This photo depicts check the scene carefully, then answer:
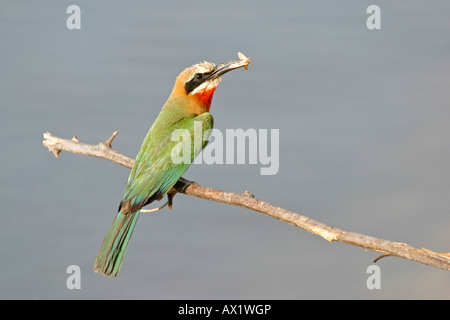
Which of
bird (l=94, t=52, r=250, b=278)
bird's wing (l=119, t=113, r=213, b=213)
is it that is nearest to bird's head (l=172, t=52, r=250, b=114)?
bird (l=94, t=52, r=250, b=278)

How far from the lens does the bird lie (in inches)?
190

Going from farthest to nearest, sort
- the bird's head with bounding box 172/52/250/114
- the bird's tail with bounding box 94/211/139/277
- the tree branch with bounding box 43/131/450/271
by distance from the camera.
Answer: the bird's head with bounding box 172/52/250/114 → the bird's tail with bounding box 94/211/139/277 → the tree branch with bounding box 43/131/450/271

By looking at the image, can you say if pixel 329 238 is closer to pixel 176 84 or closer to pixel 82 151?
pixel 176 84

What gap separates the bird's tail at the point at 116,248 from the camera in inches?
190

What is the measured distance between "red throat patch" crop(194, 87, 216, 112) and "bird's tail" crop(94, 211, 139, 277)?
1.35 meters

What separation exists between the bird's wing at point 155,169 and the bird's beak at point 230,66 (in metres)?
0.61

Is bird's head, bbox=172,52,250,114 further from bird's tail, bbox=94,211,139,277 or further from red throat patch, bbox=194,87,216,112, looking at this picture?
bird's tail, bbox=94,211,139,277

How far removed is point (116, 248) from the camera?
4.82m

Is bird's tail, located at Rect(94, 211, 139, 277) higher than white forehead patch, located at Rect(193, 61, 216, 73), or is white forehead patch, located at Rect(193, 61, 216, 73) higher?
white forehead patch, located at Rect(193, 61, 216, 73)

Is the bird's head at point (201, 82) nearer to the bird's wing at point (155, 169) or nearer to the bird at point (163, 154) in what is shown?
the bird at point (163, 154)

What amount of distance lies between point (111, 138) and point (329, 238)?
2425 millimetres

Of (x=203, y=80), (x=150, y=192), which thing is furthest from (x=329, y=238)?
(x=203, y=80)

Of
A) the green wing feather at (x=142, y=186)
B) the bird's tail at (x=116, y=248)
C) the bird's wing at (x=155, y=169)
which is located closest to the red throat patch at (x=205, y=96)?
the bird's wing at (x=155, y=169)

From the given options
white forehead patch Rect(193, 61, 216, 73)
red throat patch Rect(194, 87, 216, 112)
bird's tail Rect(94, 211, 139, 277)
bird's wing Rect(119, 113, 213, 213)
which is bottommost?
bird's tail Rect(94, 211, 139, 277)
